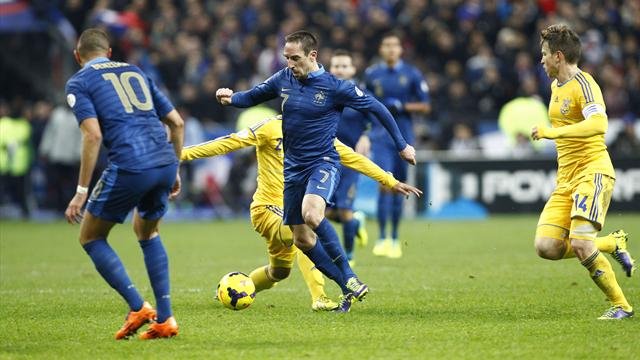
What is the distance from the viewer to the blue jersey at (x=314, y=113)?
381 inches

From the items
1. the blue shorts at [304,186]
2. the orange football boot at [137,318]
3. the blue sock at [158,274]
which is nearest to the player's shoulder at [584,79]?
the blue shorts at [304,186]

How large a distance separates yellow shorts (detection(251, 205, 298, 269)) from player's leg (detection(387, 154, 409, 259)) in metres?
5.35

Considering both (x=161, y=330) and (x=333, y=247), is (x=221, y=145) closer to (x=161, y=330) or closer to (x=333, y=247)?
(x=333, y=247)

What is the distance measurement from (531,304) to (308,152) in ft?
7.86

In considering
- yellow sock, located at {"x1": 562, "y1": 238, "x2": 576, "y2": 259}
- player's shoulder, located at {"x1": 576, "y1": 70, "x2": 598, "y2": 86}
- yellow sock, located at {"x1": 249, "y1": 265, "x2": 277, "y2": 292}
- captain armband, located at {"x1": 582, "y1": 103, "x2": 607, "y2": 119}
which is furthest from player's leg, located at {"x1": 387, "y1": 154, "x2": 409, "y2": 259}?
captain armband, located at {"x1": 582, "y1": 103, "x2": 607, "y2": 119}

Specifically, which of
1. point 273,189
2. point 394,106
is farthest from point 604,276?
point 394,106

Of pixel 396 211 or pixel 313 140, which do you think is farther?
pixel 396 211

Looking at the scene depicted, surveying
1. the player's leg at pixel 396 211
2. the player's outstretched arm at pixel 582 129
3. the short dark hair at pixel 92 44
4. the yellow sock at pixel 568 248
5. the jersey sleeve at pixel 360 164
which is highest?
the short dark hair at pixel 92 44

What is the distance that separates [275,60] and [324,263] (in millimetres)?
16467

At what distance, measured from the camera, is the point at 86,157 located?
796cm

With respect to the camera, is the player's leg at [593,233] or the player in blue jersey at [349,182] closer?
the player's leg at [593,233]

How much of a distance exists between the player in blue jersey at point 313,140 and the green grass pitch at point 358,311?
1.76ft

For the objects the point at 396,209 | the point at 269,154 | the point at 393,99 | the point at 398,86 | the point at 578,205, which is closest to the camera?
the point at 578,205

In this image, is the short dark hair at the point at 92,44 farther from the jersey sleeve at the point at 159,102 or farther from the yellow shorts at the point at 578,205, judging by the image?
the yellow shorts at the point at 578,205
